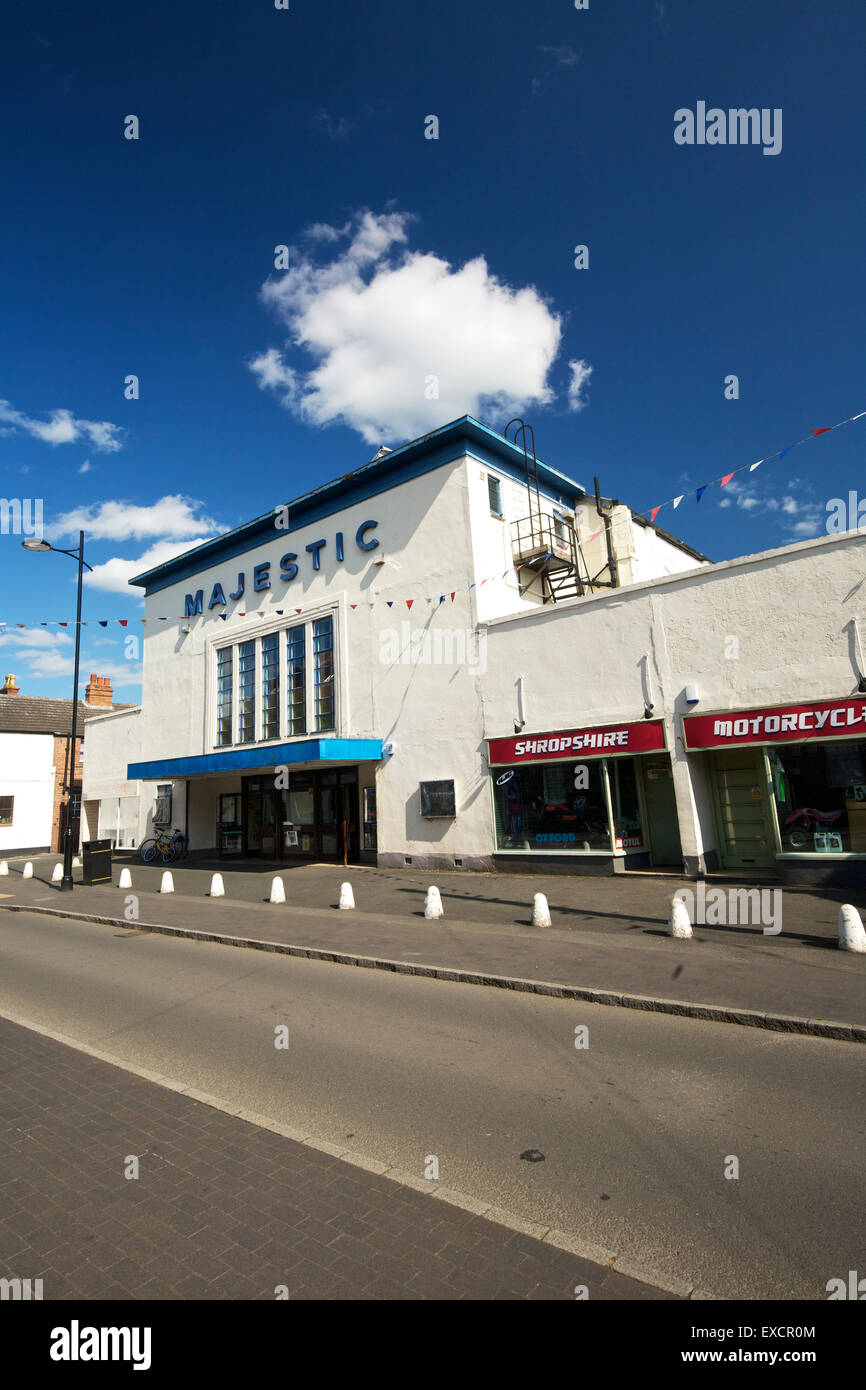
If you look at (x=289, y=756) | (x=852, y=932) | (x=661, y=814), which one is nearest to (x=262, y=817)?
(x=289, y=756)

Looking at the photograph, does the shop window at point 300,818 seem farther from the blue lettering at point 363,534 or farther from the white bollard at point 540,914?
the white bollard at point 540,914

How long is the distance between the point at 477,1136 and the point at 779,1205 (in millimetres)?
1768

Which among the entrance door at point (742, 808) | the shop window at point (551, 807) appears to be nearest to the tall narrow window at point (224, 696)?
the shop window at point (551, 807)

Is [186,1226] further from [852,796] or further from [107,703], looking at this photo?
[107,703]

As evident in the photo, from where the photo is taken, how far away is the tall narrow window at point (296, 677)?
2292 cm

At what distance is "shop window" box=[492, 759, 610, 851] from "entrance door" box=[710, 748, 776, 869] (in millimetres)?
2377

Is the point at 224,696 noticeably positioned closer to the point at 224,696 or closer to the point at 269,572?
the point at 224,696

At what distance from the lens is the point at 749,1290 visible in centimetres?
315

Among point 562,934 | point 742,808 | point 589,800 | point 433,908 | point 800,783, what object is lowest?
point 562,934

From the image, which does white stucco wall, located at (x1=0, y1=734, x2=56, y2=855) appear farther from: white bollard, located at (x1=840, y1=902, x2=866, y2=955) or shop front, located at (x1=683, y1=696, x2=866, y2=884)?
white bollard, located at (x1=840, y1=902, x2=866, y2=955)

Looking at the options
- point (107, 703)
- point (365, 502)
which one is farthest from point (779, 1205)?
point (107, 703)

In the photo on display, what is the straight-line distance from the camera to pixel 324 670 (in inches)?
875

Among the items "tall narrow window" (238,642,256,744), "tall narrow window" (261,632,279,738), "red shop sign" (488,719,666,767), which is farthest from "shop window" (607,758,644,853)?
"tall narrow window" (238,642,256,744)

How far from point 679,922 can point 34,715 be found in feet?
121
